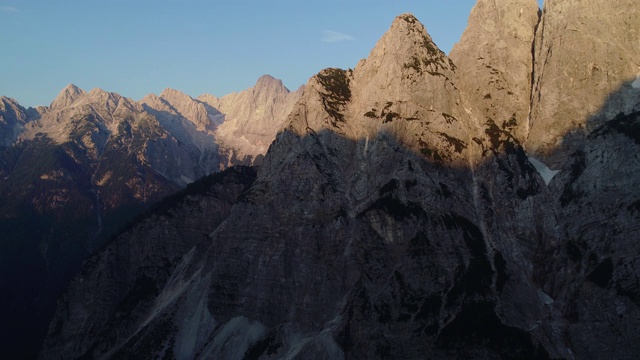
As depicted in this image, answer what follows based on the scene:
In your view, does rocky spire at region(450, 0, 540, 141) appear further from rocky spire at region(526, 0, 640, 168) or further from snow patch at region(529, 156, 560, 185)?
snow patch at region(529, 156, 560, 185)

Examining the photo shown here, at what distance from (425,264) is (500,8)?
98336 millimetres

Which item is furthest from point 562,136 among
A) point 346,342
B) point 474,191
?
point 346,342

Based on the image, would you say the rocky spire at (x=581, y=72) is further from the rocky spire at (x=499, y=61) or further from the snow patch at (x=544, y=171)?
the rocky spire at (x=499, y=61)

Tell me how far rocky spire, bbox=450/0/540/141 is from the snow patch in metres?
10.4

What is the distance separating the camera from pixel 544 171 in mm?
156500

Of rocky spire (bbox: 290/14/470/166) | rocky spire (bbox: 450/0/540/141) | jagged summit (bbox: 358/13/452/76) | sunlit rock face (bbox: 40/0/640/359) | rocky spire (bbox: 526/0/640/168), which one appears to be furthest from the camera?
jagged summit (bbox: 358/13/452/76)

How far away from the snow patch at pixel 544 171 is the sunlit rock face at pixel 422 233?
476 millimetres

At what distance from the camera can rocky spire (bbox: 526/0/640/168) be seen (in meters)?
158

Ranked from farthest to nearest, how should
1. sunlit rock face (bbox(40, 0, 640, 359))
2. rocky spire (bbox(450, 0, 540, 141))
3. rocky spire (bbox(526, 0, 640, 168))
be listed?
1. rocky spire (bbox(450, 0, 540, 141))
2. rocky spire (bbox(526, 0, 640, 168))
3. sunlit rock face (bbox(40, 0, 640, 359))

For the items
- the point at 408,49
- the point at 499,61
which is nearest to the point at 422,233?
the point at 408,49

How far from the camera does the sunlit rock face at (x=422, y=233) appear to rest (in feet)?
418

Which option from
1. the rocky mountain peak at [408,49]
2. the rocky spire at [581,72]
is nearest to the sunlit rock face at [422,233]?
the rocky mountain peak at [408,49]

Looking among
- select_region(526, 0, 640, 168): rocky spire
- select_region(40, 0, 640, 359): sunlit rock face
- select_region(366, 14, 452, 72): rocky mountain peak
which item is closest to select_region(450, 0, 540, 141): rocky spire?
select_region(40, 0, 640, 359): sunlit rock face

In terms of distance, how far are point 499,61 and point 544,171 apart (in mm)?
43525
